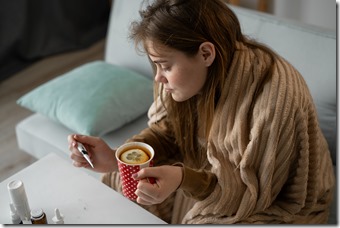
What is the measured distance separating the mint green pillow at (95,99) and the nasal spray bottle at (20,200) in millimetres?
608

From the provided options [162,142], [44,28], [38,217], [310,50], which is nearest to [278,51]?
[310,50]

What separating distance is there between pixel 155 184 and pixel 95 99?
802 mm

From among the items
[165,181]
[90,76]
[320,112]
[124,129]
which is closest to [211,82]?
[165,181]

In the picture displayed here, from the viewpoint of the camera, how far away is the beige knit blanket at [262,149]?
4.00 ft

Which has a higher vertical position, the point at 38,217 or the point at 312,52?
the point at 312,52

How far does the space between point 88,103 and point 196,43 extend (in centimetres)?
82

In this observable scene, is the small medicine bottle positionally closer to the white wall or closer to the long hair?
the long hair

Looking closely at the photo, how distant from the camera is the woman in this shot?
1165 millimetres

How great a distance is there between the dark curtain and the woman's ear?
201 centimetres

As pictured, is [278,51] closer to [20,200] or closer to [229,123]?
[229,123]

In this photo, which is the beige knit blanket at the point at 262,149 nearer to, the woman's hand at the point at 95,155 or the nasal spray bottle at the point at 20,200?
the woman's hand at the point at 95,155

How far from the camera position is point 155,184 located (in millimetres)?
1165

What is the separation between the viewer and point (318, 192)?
1365 mm

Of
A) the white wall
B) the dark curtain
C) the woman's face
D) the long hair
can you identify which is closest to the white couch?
the long hair
